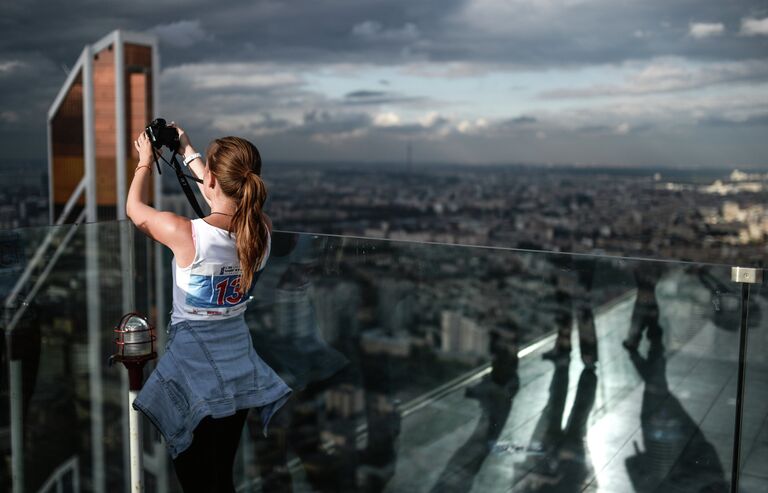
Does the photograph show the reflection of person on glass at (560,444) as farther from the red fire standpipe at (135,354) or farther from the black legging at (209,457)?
the red fire standpipe at (135,354)

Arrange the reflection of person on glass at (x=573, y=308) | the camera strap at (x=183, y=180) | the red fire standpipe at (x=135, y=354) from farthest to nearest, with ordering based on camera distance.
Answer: the reflection of person on glass at (x=573, y=308) < the red fire standpipe at (x=135, y=354) < the camera strap at (x=183, y=180)

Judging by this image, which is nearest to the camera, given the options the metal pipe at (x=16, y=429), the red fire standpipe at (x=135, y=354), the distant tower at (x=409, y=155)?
the red fire standpipe at (x=135, y=354)

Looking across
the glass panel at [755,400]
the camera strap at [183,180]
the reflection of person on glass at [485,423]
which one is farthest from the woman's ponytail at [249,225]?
the glass panel at [755,400]

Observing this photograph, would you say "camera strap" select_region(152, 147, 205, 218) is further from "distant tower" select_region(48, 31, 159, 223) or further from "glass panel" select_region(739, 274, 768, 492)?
"distant tower" select_region(48, 31, 159, 223)

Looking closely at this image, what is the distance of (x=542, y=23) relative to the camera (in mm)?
24141

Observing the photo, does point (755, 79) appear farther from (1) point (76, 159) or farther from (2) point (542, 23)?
(1) point (76, 159)

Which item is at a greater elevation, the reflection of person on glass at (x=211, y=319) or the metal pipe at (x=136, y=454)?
the reflection of person on glass at (x=211, y=319)

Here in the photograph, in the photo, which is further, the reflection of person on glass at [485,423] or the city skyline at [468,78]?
the city skyline at [468,78]

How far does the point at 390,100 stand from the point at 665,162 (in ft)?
28.8

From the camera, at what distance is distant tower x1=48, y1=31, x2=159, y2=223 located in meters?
16.3

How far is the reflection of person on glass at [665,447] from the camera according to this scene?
2.08 m

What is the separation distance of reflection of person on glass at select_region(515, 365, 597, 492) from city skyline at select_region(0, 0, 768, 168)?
17581mm

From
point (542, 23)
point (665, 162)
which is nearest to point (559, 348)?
point (665, 162)

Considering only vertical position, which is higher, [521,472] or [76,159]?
[76,159]
